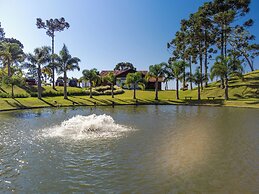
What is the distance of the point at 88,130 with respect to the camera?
21.0 meters

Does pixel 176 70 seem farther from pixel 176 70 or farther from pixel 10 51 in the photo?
pixel 10 51

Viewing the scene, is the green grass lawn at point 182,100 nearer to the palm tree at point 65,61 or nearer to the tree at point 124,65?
the palm tree at point 65,61

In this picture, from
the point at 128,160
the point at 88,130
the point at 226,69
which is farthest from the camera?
the point at 226,69

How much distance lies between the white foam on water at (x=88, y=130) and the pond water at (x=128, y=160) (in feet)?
0.26

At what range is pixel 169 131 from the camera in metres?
21.3

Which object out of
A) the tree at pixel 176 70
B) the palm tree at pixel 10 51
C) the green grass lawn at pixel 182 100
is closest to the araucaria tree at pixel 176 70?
the tree at pixel 176 70

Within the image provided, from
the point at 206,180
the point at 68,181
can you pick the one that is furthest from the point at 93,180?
the point at 206,180

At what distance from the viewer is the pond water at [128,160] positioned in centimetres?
990

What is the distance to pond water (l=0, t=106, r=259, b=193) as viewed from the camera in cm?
990

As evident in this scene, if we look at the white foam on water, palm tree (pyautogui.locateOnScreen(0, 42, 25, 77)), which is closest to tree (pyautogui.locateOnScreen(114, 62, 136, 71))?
palm tree (pyautogui.locateOnScreen(0, 42, 25, 77))

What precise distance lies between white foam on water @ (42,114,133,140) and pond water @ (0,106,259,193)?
0.26 ft

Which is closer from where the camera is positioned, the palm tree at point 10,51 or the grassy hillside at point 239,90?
the grassy hillside at point 239,90

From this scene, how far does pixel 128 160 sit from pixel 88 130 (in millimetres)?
8613

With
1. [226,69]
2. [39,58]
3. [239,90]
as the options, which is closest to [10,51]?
[39,58]
